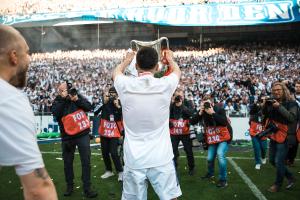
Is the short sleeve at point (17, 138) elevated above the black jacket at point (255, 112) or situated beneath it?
elevated above

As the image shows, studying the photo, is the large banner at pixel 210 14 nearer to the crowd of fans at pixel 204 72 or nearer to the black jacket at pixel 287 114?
the crowd of fans at pixel 204 72

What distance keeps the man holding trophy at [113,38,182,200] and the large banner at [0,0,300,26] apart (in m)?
25.2

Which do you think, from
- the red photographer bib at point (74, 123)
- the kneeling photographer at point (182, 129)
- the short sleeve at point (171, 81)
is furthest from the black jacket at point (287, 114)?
the red photographer bib at point (74, 123)

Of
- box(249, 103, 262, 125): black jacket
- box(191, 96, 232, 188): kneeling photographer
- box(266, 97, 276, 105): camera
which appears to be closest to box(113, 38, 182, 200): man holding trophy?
box(266, 97, 276, 105): camera

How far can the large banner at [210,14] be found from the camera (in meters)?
26.5

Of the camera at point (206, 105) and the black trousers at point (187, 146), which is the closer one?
the camera at point (206, 105)

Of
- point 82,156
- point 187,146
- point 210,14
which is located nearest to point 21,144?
point 82,156

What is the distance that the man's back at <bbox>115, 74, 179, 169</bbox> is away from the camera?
Answer: 3.21 m

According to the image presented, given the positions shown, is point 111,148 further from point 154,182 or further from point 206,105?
point 154,182

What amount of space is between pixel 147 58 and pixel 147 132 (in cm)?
67

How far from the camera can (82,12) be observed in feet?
105

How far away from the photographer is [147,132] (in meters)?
3.25

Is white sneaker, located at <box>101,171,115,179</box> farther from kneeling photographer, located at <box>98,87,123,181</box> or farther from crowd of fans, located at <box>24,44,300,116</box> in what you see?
crowd of fans, located at <box>24,44,300,116</box>

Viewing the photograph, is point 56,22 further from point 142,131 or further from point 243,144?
point 142,131
